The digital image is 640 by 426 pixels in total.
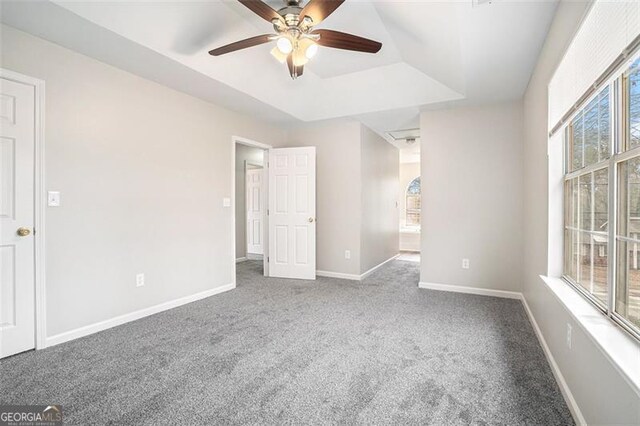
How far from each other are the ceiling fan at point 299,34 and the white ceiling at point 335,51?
454 millimetres

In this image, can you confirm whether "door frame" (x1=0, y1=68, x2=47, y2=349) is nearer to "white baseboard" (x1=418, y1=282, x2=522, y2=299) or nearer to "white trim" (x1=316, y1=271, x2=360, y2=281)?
"white trim" (x1=316, y1=271, x2=360, y2=281)

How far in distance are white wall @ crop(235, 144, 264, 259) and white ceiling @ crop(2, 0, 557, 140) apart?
92.3 inches

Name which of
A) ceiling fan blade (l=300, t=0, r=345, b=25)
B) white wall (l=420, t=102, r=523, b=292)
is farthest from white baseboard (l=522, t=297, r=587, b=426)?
ceiling fan blade (l=300, t=0, r=345, b=25)

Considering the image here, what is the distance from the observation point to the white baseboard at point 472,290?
3751 mm

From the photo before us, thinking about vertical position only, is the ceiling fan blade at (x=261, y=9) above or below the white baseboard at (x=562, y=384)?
above

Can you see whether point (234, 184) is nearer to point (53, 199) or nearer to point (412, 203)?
point (53, 199)

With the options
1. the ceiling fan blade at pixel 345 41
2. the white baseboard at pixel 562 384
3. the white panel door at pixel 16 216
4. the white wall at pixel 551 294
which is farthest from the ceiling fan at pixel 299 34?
the white baseboard at pixel 562 384

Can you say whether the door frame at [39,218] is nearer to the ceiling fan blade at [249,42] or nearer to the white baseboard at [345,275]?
the ceiling fan blade at [249,42]

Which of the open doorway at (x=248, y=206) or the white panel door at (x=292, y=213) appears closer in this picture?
the white panel door at (x=292, y=213)

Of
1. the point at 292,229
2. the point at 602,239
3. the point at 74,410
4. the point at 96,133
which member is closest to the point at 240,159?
the point at 292,229

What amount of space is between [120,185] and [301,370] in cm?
232

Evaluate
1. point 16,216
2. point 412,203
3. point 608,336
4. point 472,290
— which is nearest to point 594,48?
point 608,336

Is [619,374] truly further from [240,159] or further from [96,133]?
[240,159]

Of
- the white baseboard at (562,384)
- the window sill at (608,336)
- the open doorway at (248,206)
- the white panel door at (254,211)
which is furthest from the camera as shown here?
the white panel door at (254,211)
